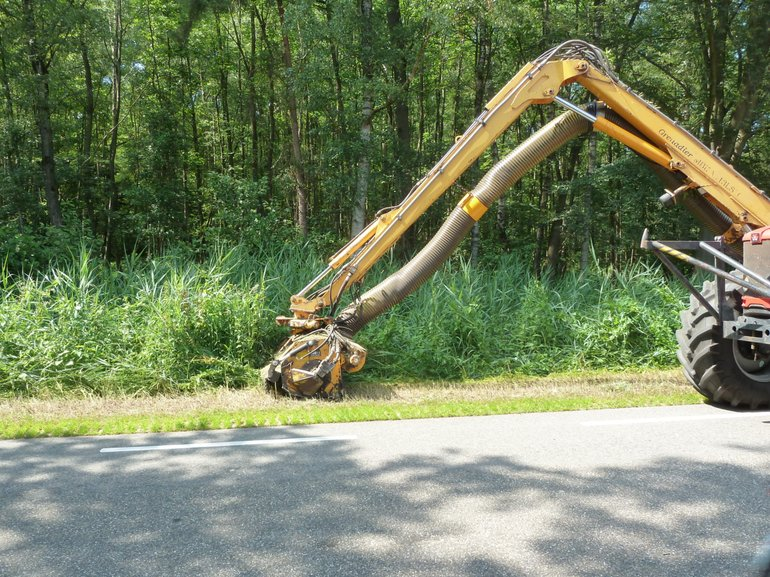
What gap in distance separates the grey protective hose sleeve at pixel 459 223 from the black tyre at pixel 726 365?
8.46 ft

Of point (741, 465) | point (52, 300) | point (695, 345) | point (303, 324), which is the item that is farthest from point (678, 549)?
point (52, 300)

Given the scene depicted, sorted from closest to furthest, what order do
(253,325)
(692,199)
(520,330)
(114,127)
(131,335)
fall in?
(692,199)
(131,335)
(253,325)
(520,330)
(114,127)

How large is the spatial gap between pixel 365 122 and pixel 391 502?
12.7 m

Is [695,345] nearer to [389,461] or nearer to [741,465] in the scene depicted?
[741,465]

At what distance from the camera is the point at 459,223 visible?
306 inches

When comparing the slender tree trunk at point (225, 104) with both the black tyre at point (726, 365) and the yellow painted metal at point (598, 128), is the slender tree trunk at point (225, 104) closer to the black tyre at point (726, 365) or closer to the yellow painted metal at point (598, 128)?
the yellow painted metal at point (598, 128)

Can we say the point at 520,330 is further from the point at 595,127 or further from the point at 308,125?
the point at 308,125

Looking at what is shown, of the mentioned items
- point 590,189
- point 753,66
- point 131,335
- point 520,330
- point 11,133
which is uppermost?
point 11,133

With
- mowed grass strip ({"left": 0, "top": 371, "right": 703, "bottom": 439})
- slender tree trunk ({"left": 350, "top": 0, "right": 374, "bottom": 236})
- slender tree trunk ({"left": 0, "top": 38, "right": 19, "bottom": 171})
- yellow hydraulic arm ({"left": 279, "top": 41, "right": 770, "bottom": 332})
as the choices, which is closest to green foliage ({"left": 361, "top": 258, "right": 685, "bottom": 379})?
mowed grass strip ({"left": 0, "top": 371, "right": 703, "bottom": 439})

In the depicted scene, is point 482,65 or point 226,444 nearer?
point 226,444

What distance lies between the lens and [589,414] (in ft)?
20.8

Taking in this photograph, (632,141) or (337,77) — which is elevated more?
(337,77)

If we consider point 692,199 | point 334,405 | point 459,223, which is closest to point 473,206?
point 459,223

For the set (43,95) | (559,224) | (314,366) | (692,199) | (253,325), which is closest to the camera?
(314,366)
